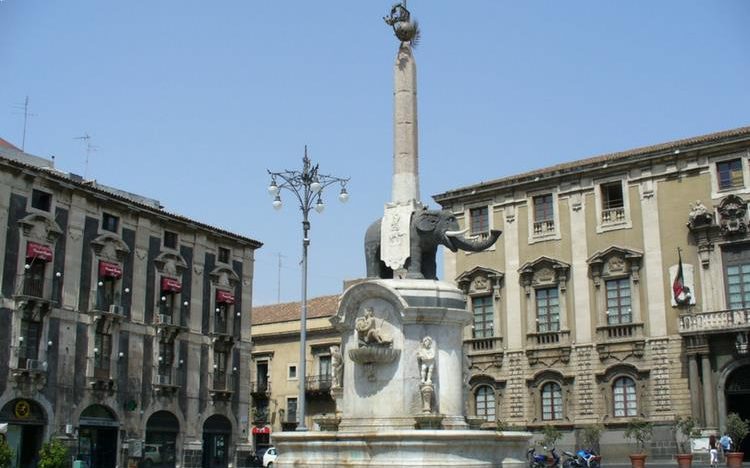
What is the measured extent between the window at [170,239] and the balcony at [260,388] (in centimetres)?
1639

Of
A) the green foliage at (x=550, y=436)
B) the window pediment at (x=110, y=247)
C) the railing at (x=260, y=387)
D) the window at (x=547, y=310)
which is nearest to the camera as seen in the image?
the green foliage at (x=550, y=436)

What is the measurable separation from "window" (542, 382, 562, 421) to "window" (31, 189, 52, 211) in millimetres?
22466

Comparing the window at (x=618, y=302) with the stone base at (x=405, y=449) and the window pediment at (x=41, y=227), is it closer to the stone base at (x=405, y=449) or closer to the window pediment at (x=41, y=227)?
the window pediment at (x=41, y=227)

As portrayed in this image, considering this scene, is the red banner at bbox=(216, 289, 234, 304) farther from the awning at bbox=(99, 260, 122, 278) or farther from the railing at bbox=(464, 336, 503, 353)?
the railing at bbox=(464, 336, 503, 353)

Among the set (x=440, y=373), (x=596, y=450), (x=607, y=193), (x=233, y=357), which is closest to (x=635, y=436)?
(x=596, y=450)

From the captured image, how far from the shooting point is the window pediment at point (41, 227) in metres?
37.4

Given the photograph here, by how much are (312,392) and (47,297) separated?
21.6 metres

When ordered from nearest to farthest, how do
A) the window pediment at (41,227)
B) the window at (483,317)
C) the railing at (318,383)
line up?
the window pediment at (41,227), the window at (483,317), the railing at (318,383)

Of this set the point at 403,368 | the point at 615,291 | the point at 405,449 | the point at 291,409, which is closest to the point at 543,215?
the point at 615,291

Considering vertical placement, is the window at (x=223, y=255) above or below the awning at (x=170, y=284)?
above

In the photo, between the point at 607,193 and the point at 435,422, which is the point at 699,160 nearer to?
the point at 607,193

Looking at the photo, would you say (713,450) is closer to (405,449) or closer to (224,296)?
(405,449)

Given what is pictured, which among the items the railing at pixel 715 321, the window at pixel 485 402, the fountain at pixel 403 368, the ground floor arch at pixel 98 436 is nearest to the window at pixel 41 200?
the ground floor arch at pixel 98 436

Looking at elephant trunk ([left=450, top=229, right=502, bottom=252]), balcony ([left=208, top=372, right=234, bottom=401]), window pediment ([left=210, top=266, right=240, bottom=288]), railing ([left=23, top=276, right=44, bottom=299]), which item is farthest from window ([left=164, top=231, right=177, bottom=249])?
elephant trunk ([left=450, top=229, right=502, bottom=252])
